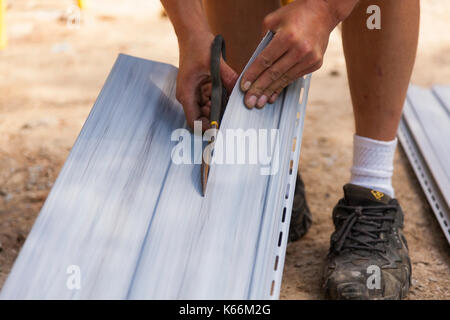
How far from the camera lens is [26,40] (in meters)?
3.16

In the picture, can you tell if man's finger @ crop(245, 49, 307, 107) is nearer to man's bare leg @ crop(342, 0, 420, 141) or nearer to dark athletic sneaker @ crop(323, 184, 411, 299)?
Answer: man's bare leg @ crop(342, 0, 420, 141)

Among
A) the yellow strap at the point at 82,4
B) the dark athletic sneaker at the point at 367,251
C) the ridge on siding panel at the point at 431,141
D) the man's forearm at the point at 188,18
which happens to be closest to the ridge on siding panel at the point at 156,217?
the man's forearm at the point at 188,18

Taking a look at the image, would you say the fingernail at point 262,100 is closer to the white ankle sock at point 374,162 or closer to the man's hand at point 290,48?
the man's hand at point 290,48

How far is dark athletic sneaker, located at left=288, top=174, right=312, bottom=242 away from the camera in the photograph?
1550mm

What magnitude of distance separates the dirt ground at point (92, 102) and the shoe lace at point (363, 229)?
5.1 inches

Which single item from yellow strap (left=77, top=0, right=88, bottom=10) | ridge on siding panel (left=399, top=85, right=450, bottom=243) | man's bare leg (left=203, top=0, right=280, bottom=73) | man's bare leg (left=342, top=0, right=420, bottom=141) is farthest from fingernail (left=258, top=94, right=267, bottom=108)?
yellow strap (left=77, top=0, right=88, bottom=10)

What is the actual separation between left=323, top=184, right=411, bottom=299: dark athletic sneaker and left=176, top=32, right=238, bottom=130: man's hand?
46 cm

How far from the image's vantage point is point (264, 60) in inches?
43.9

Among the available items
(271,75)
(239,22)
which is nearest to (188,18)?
(271,75)

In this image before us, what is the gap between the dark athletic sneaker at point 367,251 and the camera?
1.26 metres

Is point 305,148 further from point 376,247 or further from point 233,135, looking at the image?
point 233,135

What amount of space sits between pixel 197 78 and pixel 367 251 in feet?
2.01

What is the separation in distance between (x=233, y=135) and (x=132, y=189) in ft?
0.79

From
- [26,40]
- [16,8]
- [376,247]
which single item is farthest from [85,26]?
[376,247]
